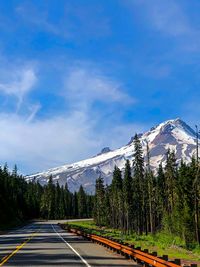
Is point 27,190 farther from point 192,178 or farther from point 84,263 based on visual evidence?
point 84,263

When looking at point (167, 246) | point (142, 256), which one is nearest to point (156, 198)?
point (167, 246)

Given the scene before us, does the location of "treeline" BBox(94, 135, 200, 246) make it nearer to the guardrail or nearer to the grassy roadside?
the grassy roadside

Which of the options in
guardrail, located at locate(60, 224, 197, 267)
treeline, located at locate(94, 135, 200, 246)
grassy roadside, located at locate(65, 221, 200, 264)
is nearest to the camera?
guardrail, located at locate(60, 224, 197, 267)

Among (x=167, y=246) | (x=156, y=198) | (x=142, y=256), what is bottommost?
(x=167, y=246)

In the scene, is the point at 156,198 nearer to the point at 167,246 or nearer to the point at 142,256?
the point at 167,246

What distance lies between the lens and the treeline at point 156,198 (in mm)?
56750

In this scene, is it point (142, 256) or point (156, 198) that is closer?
point (142, 256)

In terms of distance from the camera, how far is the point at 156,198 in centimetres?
9988

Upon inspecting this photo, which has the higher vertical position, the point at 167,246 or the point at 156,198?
the point at 156,198

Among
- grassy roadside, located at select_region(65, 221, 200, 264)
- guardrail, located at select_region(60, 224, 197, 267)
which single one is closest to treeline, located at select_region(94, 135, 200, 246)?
grassy roadside, located at select_region(65, 221, 200, 264)

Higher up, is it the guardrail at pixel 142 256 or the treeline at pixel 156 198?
the treeline at pixel 156 198

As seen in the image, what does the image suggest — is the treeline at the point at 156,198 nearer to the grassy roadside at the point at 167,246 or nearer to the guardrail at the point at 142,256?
the grassy roadside at the point at 167,246

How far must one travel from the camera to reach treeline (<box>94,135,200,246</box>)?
56.8m

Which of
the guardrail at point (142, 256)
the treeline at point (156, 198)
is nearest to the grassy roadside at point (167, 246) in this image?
the guardrail at point (142, 256)
